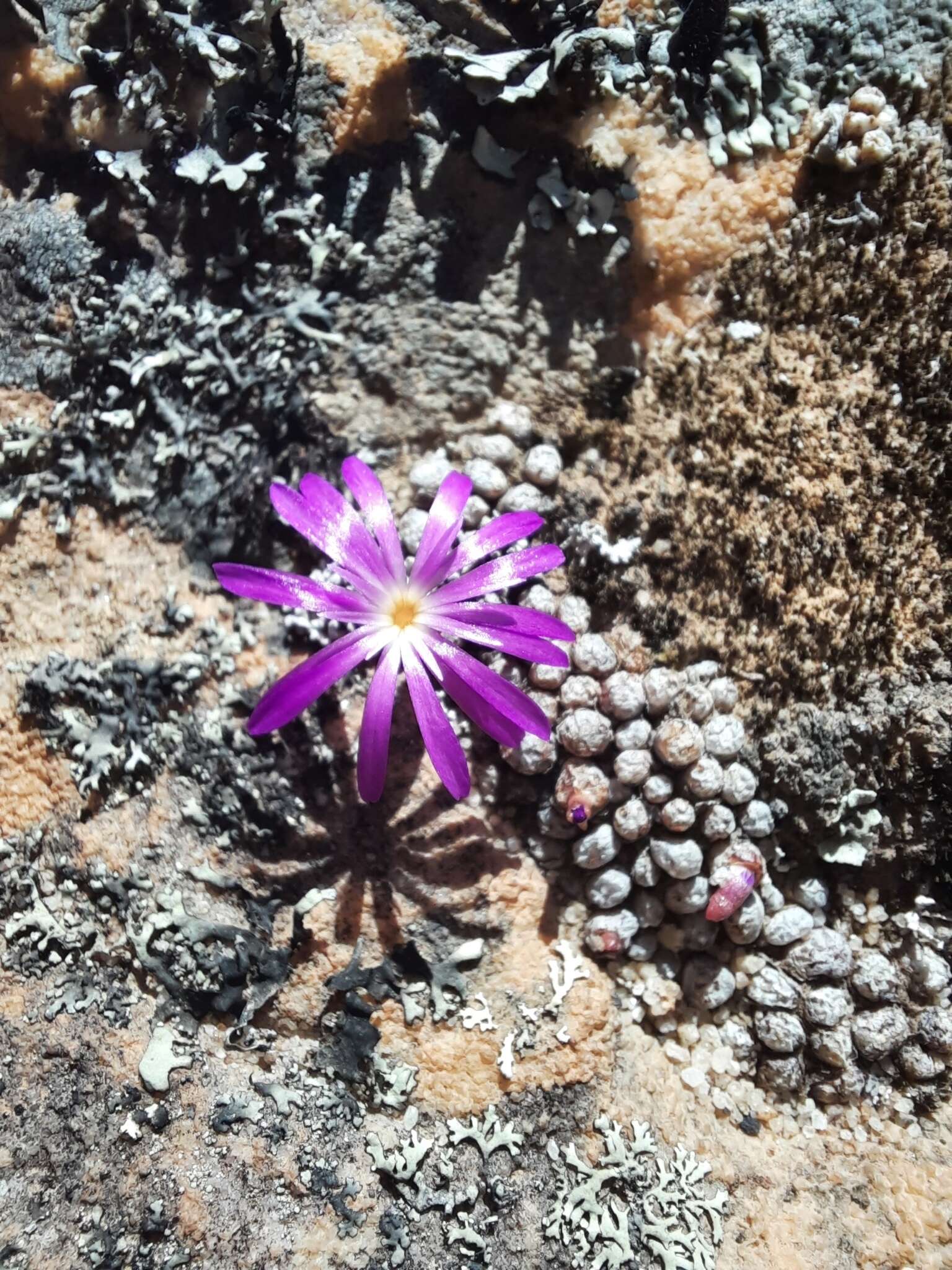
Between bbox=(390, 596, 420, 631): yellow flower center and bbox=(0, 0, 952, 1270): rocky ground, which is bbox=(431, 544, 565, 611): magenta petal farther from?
bbox=(0, 0, 952, 1270): rocky ground

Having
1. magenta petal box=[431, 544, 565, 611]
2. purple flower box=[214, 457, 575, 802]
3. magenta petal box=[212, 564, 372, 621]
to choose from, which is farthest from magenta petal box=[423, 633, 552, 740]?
magenta petal box=[212, 564, 372, 621]

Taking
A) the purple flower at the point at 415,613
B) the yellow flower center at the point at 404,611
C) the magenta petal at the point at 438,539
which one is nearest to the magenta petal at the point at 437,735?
the purple flower at the point at 415,613

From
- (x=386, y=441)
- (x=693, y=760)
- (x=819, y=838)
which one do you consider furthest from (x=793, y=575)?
(x=386, y=441)

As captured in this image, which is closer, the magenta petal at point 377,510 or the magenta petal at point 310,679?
the magenta petal at point 310,679

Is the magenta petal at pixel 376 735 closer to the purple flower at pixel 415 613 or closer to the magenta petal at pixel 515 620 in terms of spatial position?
the purple flower at pixel 415 613

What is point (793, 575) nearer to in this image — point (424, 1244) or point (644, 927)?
point (644, 927)

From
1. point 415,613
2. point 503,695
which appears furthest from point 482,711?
point 415,613
